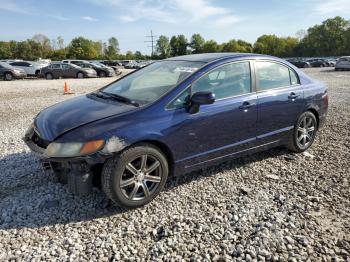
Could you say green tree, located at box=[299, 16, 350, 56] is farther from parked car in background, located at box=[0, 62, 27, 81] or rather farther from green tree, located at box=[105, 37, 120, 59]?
parked car in background, located at box=[0, 62, 27, 81]

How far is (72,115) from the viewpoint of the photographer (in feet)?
12.2

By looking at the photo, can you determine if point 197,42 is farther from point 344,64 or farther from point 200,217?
point 200,217

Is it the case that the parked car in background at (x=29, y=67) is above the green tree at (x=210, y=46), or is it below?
below

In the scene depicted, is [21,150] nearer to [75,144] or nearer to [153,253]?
[75,144]

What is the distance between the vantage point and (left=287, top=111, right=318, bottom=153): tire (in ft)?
17.0

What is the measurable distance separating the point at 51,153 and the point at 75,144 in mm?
277

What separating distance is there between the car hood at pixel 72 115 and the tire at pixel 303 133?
2.81m

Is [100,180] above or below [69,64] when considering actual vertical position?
below

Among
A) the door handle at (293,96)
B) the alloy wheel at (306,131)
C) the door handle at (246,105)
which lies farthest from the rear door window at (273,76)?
the alloy wheel at (306,131)

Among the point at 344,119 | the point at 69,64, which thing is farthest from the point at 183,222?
the point at 69,64

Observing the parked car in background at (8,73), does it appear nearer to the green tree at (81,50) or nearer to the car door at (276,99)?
the car door at (276,99)

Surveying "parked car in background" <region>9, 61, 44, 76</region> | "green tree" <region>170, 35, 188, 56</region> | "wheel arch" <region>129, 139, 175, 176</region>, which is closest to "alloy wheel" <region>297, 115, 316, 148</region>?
"wheel arch" <region>129, 139, 175, 176</region>

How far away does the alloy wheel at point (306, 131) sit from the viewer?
17.3 ft

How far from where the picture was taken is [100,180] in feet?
11.4
